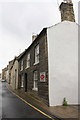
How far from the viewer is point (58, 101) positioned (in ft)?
33.2

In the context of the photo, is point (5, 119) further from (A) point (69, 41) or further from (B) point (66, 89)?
(A) point (69, 41)

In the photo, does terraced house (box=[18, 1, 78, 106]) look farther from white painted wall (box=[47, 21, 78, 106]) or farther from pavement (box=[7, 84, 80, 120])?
pavement (box=[7, 84, 80, 120])

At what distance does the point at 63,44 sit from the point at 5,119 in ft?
23.2

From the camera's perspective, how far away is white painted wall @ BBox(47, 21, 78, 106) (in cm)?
1027

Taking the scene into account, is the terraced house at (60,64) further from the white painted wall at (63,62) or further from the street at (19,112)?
the street at (19,112)

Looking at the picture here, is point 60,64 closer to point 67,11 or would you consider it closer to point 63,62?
A: point 63,62

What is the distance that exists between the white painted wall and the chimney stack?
870mm

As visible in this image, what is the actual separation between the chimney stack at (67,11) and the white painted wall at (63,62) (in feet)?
2.85

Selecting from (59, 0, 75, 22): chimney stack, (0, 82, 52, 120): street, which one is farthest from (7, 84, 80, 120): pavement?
(59, 0, 75, 22): chimney stack

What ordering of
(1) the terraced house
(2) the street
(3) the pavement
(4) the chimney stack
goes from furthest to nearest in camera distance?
(4) the chimney stack → (1) the terraced house → (2) the street → (3) the pavement

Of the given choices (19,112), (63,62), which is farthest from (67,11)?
(19,112)

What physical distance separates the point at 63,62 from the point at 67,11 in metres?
4.97

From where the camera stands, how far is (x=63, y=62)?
1078 cm

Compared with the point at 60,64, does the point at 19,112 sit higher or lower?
lower
